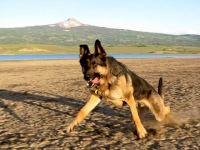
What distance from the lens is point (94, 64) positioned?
6.59 meters

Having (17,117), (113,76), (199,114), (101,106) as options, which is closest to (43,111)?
(17,117)

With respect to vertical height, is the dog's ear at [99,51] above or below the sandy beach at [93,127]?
above

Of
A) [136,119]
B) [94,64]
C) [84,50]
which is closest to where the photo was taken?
[94,64]

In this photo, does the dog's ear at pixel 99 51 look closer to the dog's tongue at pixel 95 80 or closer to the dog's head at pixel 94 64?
the dog's head at pixel 94 64

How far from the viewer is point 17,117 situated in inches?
376

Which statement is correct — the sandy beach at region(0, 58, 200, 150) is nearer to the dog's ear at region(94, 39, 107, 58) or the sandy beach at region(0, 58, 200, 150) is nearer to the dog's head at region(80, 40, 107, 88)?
the dog's head at region(80, 40, 107, 88)

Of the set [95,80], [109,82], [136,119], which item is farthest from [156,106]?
[95,80]

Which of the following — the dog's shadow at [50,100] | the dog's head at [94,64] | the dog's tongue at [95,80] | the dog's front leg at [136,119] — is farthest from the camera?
the dog's shadow at [50,100]

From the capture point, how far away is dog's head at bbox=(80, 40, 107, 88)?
6586 millimetres

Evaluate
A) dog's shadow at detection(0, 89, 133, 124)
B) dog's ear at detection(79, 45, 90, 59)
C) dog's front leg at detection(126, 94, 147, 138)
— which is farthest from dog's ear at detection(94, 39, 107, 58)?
dog's shadow at detection(0, 89, 133, 124)

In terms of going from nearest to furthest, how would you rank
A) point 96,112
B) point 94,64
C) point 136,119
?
point 94,64 < point 136,119 < point 96,112

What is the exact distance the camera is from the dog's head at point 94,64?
6.59 meters

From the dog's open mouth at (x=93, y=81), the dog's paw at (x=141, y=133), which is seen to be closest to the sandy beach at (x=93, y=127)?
the dog's paw at (x=141, y=133)

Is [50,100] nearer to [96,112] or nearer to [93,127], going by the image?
[96,112]
